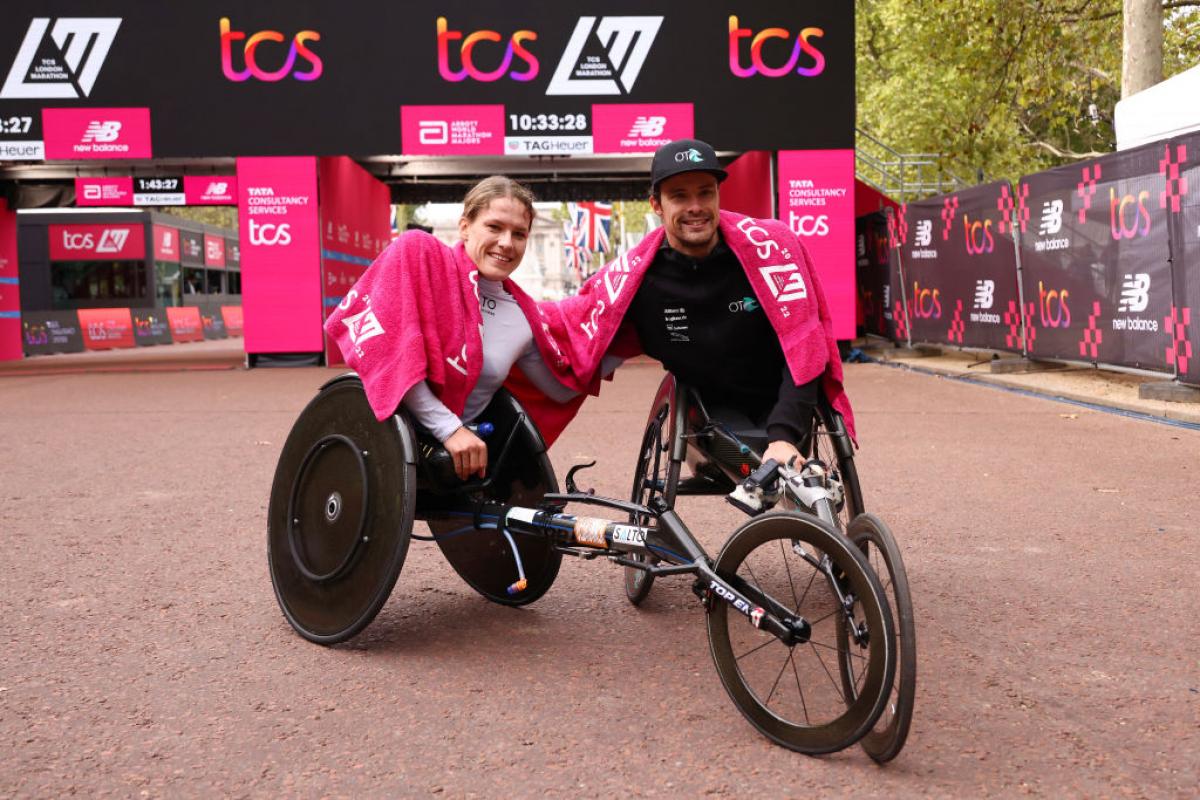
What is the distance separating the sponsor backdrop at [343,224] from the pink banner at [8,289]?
7833 mm

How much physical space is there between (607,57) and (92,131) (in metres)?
8.31

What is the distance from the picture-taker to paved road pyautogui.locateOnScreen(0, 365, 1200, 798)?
259 centimetres

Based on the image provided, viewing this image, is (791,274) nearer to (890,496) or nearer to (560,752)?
(560,752)

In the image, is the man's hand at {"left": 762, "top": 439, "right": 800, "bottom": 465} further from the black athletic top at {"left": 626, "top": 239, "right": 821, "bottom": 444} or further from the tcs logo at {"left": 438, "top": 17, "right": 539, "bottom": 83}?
the tcs logo at {"left": 438, "top": 17, "right": 539, "bottom": 83}

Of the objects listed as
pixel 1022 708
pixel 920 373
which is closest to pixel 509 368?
pixel 1022 708

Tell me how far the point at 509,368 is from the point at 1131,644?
2.15 m

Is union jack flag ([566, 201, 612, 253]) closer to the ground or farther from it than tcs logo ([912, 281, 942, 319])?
farther from it

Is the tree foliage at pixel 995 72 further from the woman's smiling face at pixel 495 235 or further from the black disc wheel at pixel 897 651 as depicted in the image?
the black disc wheel at pixel 897 651

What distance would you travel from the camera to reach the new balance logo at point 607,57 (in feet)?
59.5

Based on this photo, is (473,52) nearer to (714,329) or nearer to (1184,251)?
(1184,251)

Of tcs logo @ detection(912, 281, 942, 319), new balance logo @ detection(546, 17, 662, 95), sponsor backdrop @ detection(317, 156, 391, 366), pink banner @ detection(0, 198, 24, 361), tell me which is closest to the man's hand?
tcs logo @ detection(912, 281, 942, 319)

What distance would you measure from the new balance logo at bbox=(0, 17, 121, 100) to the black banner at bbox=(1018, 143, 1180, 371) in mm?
14050

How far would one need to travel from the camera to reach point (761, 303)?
139 inches

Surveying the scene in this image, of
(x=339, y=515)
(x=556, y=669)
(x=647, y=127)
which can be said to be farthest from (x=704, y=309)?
(x=647, y=127)
